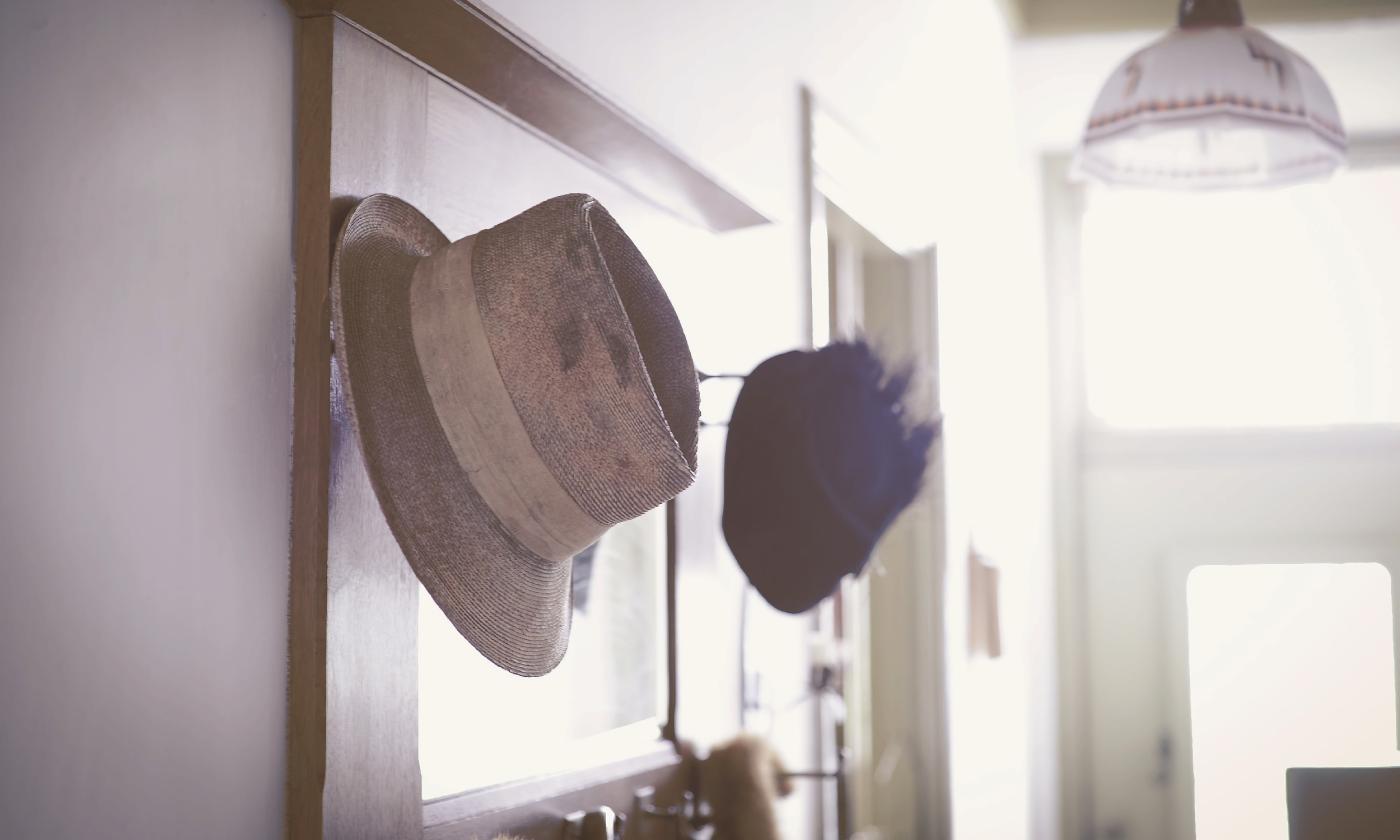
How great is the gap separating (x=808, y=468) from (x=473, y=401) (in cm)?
48

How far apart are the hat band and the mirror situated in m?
0.17

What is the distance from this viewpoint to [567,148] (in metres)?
1.14

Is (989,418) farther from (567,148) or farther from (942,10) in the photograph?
(567,148)

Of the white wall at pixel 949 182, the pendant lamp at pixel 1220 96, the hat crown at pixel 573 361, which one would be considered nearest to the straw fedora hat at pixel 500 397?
the hat crown at pixel 573 361

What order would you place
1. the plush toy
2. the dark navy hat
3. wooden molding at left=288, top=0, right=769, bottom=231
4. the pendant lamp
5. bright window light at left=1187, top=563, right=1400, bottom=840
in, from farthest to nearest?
bright window light at left=1187, top=563, right=1400, bottom=840 → the pendant lamp → the plush toy → the dark navy hat → wooden molding at left=288, top=0, right=769, bottom=231

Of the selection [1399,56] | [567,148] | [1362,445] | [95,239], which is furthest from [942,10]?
[95,239]

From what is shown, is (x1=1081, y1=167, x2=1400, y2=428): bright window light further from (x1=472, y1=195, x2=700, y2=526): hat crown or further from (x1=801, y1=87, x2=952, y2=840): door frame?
(x1=472, y1=195, x2=700, y2=526): hat crown

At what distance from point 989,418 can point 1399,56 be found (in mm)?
1537

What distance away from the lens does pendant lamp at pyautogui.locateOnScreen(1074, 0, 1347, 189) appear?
6.55ft

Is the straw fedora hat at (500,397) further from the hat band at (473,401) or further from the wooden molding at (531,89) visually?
the wooden molding at (531,89)

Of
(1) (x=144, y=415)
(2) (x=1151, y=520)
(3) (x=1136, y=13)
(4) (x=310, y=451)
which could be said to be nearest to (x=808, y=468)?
(4) (x=310, y=451)

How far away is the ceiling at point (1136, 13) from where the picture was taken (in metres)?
3.19

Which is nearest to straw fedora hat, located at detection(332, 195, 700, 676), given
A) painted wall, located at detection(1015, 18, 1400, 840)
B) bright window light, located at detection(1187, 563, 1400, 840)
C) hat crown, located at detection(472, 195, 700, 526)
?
hat crown, located at detection(472, 195, 700, 526)

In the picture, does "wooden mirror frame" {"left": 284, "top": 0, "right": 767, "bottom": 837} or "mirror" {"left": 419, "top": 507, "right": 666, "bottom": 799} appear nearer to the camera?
"wooden mirror frame" {"left": 284, "top": 0, "right": 767, "bottom": 837}
